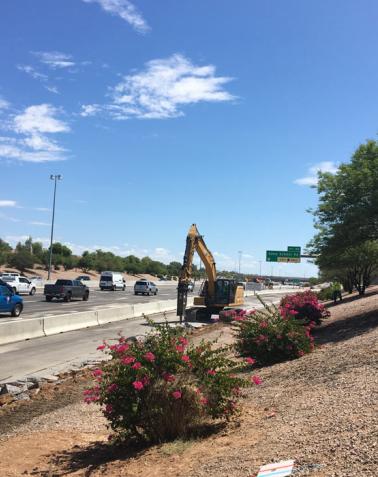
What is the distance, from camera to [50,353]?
55.8ft

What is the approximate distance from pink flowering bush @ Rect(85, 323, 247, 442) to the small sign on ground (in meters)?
1.70

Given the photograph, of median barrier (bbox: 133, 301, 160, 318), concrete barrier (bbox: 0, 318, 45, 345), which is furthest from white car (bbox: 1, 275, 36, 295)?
concrete barrier (bbox: 0, 318, 45, 345)

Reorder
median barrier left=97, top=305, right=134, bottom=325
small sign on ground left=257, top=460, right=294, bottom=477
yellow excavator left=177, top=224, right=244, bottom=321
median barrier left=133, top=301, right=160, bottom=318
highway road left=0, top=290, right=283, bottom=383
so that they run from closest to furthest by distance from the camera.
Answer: small sign on ground left=257, top=460, right=294, bottom=477 → highway road left=0, top=290, right=283, bottom=383 → median barrier left=97, top=305, right=134, bottom=325 → yellow excavator left=177, top=224, right=244, bottom=321 → median barrier left=133, top=301, right=160, bottom=318

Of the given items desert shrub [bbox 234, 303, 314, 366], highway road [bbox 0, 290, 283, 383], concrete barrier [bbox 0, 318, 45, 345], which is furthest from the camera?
concrete barrier [bbox 0, 318, 45, 345]

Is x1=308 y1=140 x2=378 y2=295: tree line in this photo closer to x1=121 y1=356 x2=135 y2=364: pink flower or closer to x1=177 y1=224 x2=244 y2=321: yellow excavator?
x1=177 y1=224 x2=244 y2=321: yellow excavator

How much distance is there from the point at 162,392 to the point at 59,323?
54.2 feet

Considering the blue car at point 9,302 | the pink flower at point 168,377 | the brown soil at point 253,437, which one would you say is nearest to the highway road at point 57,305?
the blue car at point 9,302

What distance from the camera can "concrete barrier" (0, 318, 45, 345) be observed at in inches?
720

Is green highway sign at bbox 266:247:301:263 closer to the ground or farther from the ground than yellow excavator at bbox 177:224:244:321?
farther from the ground

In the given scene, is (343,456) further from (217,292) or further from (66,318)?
(217,292)

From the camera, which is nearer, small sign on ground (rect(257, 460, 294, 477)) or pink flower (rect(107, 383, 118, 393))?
small sign on ground (rect(257, 460, 294, 477))

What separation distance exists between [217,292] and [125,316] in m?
5.19

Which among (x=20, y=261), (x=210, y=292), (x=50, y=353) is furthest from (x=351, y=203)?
(x=20, y=261)

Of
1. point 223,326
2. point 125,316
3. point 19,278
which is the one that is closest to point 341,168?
point 223,326
